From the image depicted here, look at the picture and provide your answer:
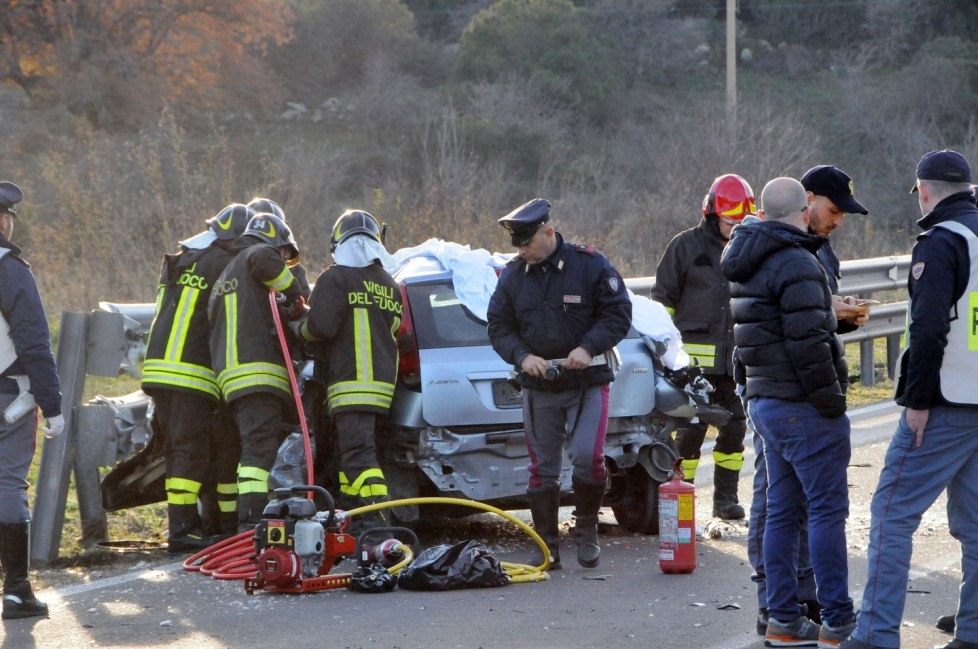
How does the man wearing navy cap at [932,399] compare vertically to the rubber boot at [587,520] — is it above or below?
above

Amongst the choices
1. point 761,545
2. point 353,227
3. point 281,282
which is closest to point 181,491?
point 281,282

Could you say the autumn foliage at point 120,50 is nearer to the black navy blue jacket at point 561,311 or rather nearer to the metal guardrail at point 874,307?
the metal guardrail at point 874,307

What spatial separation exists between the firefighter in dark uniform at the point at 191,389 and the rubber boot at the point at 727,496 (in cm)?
293

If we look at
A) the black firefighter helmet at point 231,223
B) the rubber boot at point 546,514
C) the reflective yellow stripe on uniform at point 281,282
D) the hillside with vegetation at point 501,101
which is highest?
the hillside with vegetation at point 501,101

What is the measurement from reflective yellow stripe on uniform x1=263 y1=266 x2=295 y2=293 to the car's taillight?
0.66 m

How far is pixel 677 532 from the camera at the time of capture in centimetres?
641

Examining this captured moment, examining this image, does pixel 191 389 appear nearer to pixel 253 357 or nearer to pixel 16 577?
pixel 253 357

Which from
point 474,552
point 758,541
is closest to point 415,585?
point 474,552

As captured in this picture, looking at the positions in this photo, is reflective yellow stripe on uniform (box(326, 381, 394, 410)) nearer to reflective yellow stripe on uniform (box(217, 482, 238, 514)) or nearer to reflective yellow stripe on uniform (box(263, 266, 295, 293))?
reflective yellow stripe on uniform (box(263, 266, 295, 293))

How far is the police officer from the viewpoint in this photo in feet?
19.5

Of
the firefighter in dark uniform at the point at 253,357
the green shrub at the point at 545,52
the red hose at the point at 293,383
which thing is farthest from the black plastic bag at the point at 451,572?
the green shrub at the point at 545,52

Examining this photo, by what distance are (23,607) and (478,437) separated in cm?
242

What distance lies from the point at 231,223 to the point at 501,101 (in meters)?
29.4

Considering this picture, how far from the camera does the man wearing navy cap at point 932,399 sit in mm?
4688
